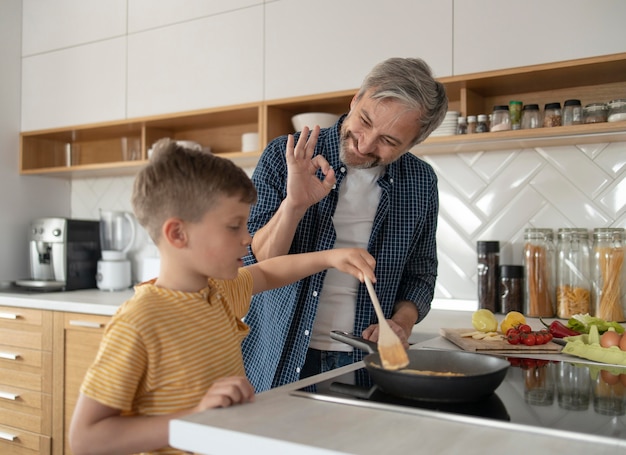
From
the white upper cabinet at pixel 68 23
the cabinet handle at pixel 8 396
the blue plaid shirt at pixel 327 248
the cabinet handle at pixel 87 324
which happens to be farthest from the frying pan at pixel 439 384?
the white upper cabinet at pixel 68 23

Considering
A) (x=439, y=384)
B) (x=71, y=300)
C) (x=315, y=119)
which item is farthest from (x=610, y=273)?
(x=71, y=300)

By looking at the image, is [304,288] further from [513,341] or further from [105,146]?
[105,146]

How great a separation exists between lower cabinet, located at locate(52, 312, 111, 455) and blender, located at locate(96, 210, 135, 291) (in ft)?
1.53

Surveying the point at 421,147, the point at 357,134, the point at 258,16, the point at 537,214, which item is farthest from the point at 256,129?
the point at 357,134

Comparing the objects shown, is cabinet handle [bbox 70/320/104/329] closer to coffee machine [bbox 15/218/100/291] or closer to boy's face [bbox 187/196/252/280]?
coffee machine [bbox 15/218/100/291]

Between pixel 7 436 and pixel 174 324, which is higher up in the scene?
pixel 174 324

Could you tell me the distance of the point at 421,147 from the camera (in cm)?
251

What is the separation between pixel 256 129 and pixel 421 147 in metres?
0.94

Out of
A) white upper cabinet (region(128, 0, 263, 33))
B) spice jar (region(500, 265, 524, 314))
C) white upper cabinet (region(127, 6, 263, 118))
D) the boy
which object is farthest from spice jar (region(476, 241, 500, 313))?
the boy

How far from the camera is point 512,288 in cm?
237

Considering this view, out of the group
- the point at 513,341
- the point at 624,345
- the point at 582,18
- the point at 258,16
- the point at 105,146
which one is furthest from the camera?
the point at 105,146

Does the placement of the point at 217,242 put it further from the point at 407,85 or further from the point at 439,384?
the point at 407,85

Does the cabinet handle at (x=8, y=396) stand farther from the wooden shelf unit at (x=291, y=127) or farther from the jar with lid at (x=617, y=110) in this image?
the jar with lid at (x=617, y=110)

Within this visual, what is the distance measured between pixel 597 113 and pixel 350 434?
→ 5.76 ft
